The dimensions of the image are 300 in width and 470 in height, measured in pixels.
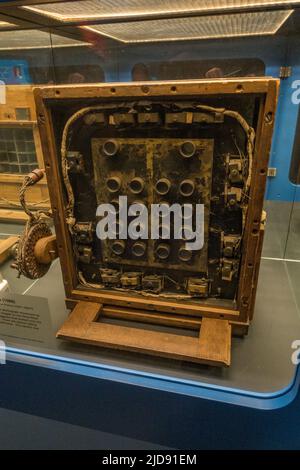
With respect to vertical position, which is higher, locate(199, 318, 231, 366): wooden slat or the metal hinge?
the metal hinge

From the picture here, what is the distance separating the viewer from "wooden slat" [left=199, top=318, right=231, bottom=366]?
2.71ft

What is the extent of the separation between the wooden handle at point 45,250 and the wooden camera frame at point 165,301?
0.13 ft

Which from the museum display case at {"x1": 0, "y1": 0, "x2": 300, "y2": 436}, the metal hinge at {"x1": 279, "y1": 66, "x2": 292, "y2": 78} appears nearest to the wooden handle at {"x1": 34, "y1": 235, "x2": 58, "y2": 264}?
the museum display case at {"x1": 0, "y1": 0, "x2": 300, "y2": 436}

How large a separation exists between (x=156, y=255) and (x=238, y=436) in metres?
0.54

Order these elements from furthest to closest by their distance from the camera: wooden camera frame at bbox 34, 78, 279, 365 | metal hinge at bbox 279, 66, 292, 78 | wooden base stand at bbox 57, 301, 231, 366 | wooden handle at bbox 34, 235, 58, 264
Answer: metal hinge at bbox 279, 66, 292, 78 → wooden handle at bbox 34, 235, 58, 264 → wooden base stand at bbox 57, 301, 231, 366 → wooden camera frame at bbox 34, 78, 279, 365

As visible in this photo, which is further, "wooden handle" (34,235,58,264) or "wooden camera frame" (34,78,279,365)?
"wooden handle" (34,235,58,264)

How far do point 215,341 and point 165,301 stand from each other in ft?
0.69

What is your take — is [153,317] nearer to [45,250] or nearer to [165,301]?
[165,301]

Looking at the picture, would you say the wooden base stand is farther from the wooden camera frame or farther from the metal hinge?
the metal hinge

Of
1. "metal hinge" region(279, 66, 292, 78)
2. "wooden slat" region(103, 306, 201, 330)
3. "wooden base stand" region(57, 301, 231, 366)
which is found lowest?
"wooden slat" region(103, 306, 201, 330)

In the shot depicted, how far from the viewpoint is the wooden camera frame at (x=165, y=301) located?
729 millimetres

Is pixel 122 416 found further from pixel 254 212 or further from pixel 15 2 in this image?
pixel 15 2

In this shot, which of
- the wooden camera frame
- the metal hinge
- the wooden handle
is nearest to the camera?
the wooden camera frame

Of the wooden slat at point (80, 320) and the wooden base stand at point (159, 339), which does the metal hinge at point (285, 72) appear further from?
the wooden slat at point (80, 320)
